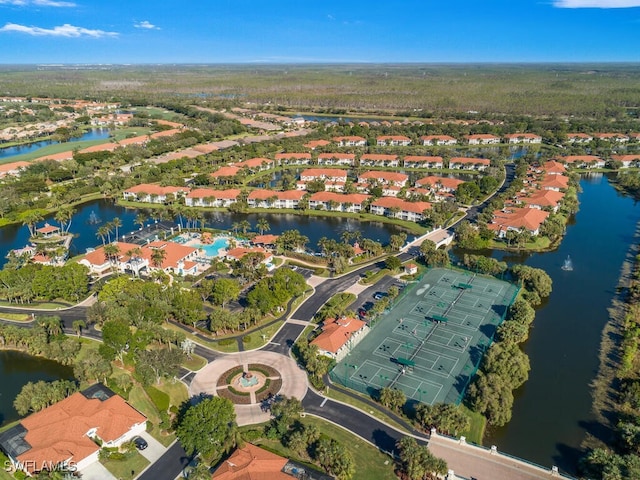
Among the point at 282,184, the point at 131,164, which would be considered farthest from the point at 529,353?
the point at 131,164

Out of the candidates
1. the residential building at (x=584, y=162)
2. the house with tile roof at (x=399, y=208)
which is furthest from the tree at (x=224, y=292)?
the residential building at (x=584, y=162)

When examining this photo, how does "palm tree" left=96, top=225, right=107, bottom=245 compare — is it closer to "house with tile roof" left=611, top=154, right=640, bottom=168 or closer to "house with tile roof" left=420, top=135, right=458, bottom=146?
"house with tile roof" left=420, top=135, right=458, bottom=146

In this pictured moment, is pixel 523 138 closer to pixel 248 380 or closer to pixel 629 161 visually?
pixel 629 161

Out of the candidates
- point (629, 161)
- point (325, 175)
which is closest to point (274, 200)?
point (325, 175)

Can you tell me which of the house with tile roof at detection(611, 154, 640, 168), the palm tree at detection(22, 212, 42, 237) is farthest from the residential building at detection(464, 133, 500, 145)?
the palm tree at detection(22, 212, 42, 237)

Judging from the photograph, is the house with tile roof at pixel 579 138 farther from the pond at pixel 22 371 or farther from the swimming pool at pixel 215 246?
the pond at pixel 22 371

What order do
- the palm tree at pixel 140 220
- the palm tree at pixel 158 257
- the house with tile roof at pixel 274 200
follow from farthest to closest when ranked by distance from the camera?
the house with tile roof at pixel 274 200, the palm tree at pixel 140 220, the palm tree at pixel 158 257
